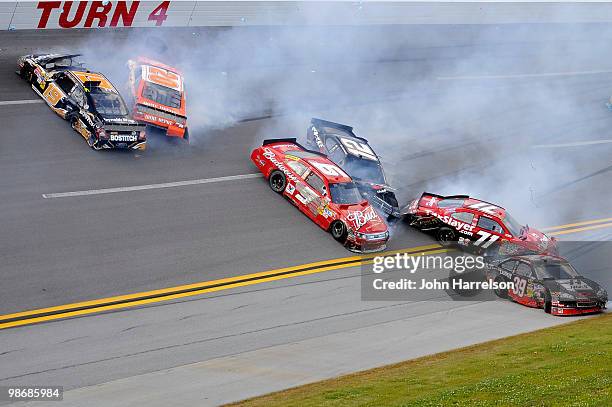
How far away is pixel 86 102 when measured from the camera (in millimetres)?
23656

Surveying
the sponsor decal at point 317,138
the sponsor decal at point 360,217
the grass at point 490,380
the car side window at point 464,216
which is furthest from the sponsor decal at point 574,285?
the sponsor decal at point 317,138

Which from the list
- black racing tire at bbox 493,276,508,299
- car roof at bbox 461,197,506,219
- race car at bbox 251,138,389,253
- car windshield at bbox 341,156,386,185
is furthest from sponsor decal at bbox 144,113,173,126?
black racing tire at bbox 493,276,508,299

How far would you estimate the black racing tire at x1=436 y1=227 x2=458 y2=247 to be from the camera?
2184cm

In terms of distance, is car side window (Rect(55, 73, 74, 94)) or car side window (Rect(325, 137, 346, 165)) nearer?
car side window (Rect(325, 137, 346, 165))

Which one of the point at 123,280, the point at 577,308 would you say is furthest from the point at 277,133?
the point at 577,308

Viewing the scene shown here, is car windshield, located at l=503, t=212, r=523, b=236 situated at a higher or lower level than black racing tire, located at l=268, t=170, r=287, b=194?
higher

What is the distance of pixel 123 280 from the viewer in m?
18.0

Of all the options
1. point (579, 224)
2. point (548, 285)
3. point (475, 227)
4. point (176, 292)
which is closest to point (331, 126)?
point (475, 227)

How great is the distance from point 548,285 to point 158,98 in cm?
1267

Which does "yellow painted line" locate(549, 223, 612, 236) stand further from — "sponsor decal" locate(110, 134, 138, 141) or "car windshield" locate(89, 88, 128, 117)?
"car windshield" locate(89, 88, 128, 117)

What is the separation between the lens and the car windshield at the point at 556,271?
747 inches

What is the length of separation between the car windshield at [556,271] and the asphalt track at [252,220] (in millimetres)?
993

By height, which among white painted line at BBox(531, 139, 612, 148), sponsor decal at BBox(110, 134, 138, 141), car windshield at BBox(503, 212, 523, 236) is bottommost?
sponsor decal at BBox(110, 134, 138, 141)

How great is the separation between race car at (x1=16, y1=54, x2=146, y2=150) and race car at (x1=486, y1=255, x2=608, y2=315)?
1075 centimetres
